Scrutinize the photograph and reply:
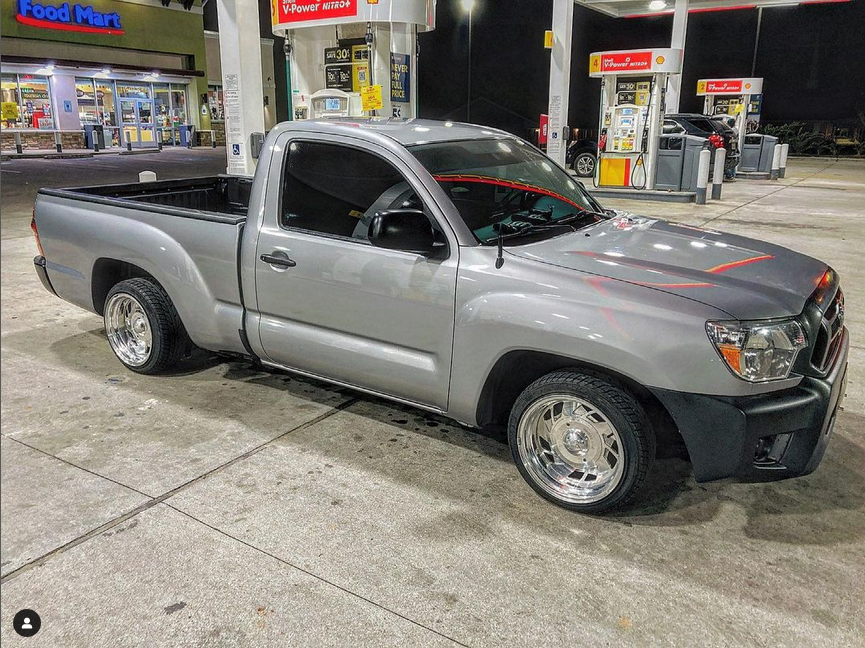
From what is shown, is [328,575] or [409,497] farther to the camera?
[409,497]

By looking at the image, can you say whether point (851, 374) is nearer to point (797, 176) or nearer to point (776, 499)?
point (776, 499)

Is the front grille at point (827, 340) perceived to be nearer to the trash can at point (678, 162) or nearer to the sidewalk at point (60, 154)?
the trash can at point (678, 162)

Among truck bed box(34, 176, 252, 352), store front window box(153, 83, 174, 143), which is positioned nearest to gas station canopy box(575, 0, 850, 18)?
store front window box(153, 83, 174, 143)

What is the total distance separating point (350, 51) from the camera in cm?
1059

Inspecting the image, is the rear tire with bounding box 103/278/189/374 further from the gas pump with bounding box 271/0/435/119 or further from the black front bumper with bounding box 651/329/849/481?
the gas pump with bounding box 271/0/435/119

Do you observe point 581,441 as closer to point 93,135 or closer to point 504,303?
point 504,303

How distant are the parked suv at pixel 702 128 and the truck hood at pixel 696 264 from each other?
13847 mm

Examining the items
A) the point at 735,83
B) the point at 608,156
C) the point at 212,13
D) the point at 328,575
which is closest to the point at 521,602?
the point at 328,575

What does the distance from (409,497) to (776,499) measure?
5.80ft

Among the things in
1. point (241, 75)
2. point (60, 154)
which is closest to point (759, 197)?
point (241, 75)

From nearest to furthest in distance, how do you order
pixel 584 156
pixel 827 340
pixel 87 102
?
pixel 827 340, pixel 584 156, pixel 87 102

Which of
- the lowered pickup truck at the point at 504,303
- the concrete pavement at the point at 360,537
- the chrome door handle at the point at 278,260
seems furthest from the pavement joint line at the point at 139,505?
the chrome door handle at the point at 278,260

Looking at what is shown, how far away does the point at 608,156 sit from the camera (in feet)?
50.9

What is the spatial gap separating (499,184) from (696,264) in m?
1.14
